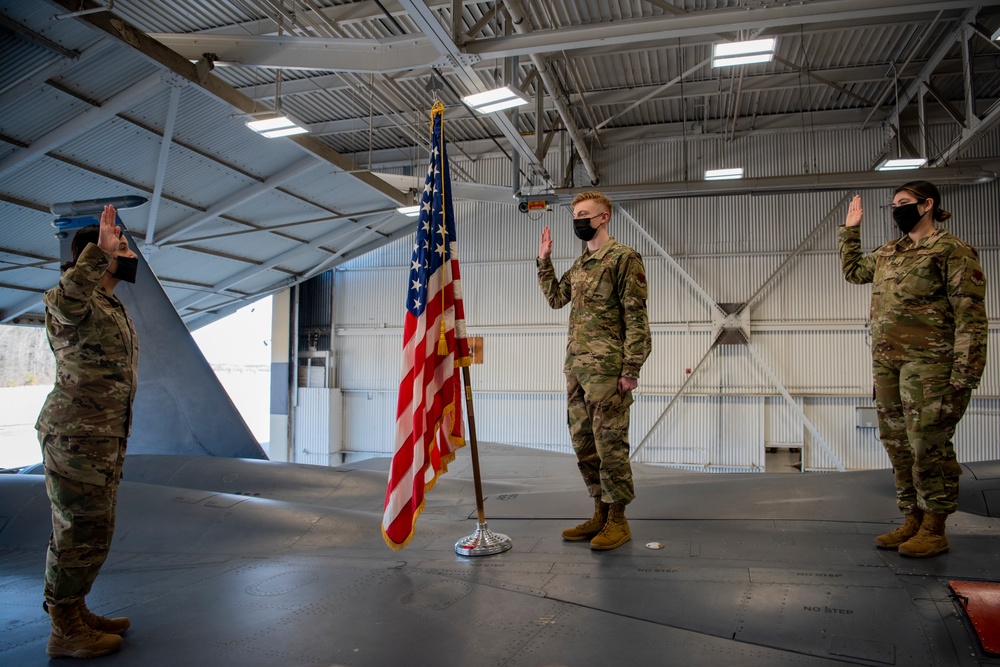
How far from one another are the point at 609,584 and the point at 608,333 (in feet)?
4.66

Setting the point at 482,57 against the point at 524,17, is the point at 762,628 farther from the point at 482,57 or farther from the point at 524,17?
the point at 524,17

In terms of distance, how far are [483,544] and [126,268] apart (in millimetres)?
2313

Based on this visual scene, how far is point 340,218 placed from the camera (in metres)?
14.6

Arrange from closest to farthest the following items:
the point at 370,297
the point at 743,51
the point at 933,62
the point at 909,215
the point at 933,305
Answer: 1. the point at 933,305
2. the point at 909,215
3. the point at 743,51
4. the point at 933,62
5. the point at 370,297

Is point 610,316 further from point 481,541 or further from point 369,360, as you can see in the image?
point 369,360

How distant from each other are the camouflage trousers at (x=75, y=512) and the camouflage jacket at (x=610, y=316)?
8.01ft

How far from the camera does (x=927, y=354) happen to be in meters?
3.14

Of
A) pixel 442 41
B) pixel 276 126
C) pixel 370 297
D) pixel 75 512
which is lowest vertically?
pixel 75 512

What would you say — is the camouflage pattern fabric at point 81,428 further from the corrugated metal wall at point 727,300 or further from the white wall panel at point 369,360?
the white wall panel at point 369,360

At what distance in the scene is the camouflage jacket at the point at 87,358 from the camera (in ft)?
Answer: 8.51

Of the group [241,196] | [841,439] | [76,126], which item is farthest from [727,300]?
[76,126]

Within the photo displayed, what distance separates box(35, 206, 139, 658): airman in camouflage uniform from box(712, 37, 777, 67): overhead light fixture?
22.4 ft

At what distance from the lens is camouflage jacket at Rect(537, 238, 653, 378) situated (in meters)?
3.57

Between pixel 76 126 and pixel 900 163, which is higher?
pixel 900 163
